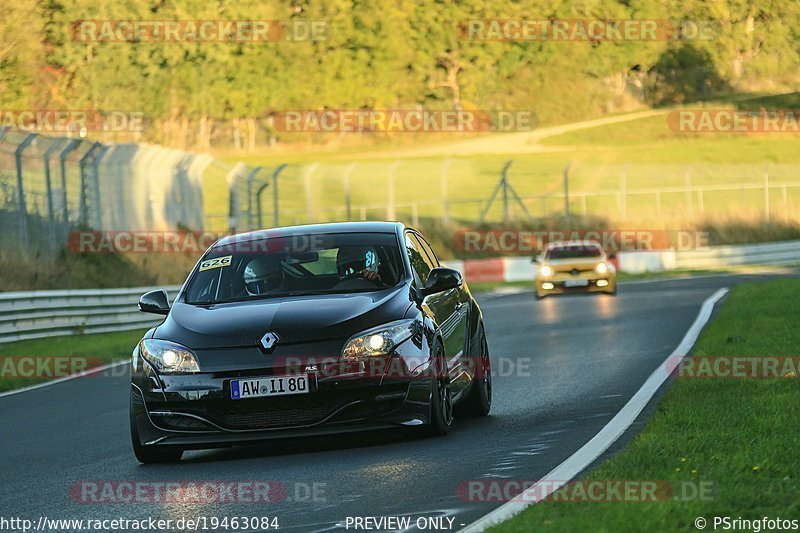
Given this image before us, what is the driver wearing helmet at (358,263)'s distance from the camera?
10555 mm

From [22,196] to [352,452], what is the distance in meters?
19.1

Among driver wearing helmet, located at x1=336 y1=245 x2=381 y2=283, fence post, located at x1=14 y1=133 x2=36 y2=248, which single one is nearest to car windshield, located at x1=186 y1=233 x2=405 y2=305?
driver wearing helmet, located at x1=336 y1=245 x2=381 y2=283

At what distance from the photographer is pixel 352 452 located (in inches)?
378

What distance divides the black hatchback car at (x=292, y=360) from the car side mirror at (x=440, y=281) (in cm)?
1

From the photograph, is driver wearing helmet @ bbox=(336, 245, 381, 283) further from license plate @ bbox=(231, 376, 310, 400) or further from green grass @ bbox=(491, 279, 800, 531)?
green grass @ bbox=(491, 279, 800, 531)

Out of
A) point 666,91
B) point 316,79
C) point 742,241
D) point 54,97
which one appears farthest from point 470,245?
point 666,91

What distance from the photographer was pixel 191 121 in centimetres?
9175

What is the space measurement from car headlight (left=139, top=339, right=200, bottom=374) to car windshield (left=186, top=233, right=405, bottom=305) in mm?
712

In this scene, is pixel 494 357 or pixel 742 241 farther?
pixel 742 241

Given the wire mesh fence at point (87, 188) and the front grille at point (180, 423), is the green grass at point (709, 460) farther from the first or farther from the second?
the wire mesh fence at point (87, 188)

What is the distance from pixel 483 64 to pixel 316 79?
44.5 ft

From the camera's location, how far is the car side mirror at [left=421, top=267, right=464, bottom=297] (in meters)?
10.5

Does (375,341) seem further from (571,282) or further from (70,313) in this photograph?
A: (571,282)

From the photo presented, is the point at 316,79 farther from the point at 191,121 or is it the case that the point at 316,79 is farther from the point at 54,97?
the point at 54,97
